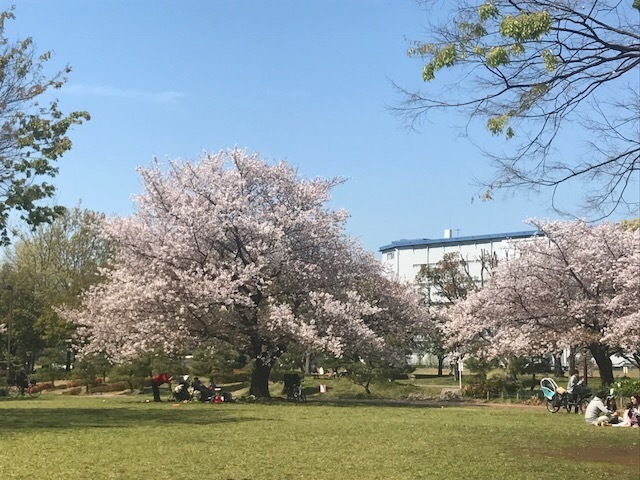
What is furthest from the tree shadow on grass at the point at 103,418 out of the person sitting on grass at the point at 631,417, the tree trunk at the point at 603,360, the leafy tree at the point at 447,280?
the leafy tree at the point at 447,280

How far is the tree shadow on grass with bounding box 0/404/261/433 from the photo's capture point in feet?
54.5

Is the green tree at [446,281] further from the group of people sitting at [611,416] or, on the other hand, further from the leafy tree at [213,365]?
the group of people sitting at [611,416]

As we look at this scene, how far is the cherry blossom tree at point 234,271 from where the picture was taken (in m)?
27.4

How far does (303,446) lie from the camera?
44.0 ft

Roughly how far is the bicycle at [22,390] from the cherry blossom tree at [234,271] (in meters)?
4.91

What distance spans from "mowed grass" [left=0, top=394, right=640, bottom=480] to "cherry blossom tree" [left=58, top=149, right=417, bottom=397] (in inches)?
243

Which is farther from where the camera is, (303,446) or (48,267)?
(48,267)

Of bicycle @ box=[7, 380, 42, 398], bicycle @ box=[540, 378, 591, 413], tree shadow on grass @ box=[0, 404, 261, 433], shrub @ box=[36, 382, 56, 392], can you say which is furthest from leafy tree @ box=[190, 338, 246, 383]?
bicycle @ box=[540, 378, 591, 413]

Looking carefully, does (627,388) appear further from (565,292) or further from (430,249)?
(430,249)

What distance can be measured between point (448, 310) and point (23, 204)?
20774 millimetres

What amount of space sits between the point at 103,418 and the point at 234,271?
952 centimetres

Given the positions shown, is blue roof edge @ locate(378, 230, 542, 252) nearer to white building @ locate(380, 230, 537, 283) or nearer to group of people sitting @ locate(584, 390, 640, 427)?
white building @ locate(380, 230, 537, 283)

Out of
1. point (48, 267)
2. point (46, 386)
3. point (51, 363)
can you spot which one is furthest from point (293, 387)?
point (48, 267)

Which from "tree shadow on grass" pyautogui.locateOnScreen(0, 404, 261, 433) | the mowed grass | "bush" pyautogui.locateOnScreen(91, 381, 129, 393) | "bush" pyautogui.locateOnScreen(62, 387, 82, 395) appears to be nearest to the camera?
the mowed grass
